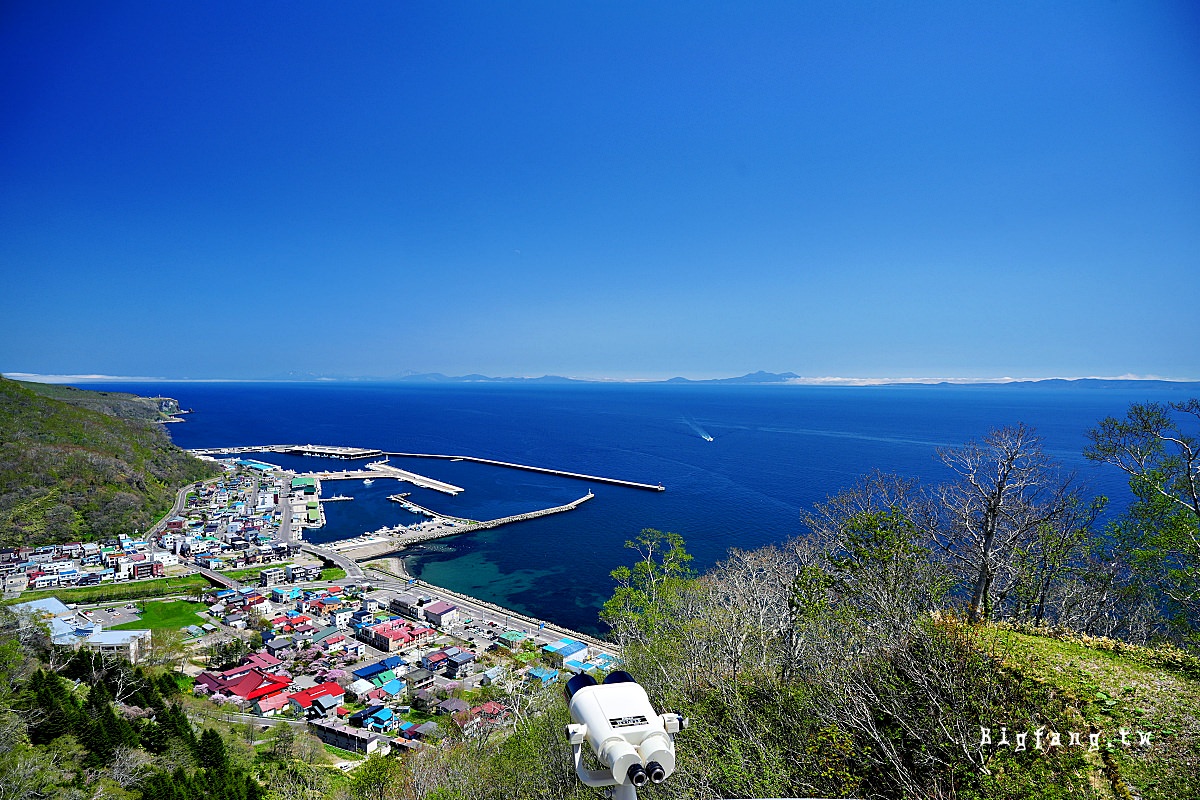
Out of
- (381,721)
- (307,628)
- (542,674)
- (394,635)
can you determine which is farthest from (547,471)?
(381,721)

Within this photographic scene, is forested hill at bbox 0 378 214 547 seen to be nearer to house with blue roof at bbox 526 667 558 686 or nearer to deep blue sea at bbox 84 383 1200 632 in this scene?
deep blue sea at bbox 84 383 1200 632

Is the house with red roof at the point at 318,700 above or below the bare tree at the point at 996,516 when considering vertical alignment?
below

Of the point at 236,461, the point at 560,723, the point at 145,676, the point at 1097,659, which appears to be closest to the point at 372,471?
the point at 236,461

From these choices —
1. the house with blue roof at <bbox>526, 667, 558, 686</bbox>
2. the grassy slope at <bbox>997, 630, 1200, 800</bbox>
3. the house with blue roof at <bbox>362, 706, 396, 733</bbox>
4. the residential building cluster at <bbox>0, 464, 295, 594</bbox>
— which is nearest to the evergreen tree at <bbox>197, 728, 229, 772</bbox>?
the house with blue roof at <bbox>362, 706, 396, 733</bbox>

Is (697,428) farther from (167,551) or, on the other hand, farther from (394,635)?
(167,551)

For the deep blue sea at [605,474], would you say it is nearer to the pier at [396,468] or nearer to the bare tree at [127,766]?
the pier at [396,468]

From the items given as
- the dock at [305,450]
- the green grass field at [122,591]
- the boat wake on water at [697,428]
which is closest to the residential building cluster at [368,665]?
the green grass field at [122,591]
